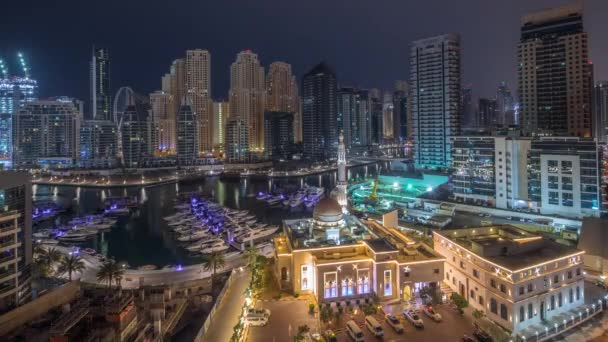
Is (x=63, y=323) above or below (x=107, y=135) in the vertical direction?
below

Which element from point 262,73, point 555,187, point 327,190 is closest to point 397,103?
point 262,73

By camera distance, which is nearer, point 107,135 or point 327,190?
point 327,190

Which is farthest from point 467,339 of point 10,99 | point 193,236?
point 10,99

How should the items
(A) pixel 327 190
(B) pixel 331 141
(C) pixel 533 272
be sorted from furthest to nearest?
(B) pixel 331 141 → (A) pixel 327 190 → (C) pixel 533 272

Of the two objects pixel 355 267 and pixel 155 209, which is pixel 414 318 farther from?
pixel 155 209

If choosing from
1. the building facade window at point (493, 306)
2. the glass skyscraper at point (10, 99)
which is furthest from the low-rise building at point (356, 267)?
the glass skyscraper at point (10, 99)

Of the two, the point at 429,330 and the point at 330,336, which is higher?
the point at 330,336

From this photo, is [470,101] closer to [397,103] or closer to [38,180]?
[397,103]
